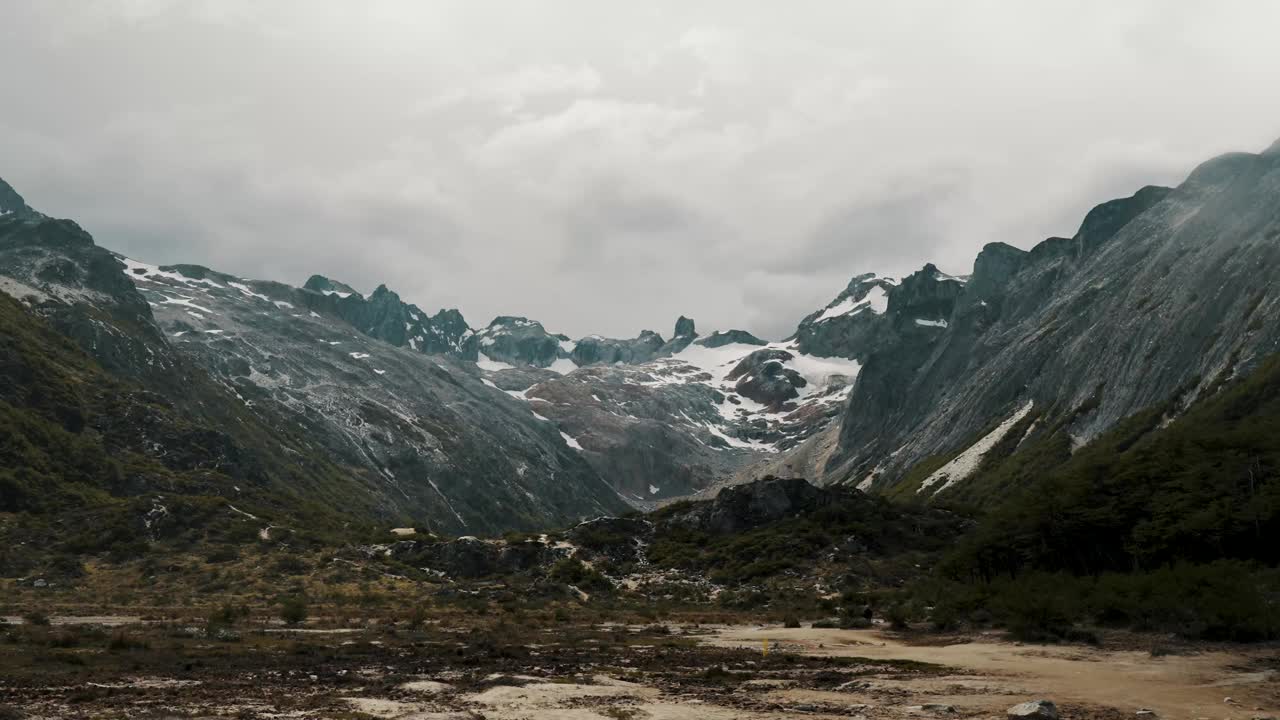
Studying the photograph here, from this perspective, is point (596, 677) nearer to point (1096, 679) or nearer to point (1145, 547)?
point (1096, 679)

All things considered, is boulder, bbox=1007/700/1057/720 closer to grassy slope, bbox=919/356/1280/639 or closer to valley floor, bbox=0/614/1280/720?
valley floor, bbox=0/614/1280/720

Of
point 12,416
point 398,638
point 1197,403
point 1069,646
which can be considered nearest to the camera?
point 1069,646

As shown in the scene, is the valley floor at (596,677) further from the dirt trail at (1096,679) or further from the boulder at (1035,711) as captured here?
the boulder at (1035,711)

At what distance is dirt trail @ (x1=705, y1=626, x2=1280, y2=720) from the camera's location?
28.5 metres

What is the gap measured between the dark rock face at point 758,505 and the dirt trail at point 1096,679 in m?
84.1

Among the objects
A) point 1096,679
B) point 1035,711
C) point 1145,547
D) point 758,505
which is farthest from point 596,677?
point 758,505

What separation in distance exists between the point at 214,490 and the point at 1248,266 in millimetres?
215895

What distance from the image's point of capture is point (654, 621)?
241ft

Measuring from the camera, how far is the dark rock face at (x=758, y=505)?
13400 cm

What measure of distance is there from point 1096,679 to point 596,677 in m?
20.5

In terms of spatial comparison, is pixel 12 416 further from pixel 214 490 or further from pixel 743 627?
pixel 743 627

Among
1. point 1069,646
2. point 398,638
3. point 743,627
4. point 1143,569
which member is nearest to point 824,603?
point 743,627

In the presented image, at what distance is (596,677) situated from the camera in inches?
1516

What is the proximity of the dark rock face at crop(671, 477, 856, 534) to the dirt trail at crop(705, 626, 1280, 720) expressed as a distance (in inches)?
3313
